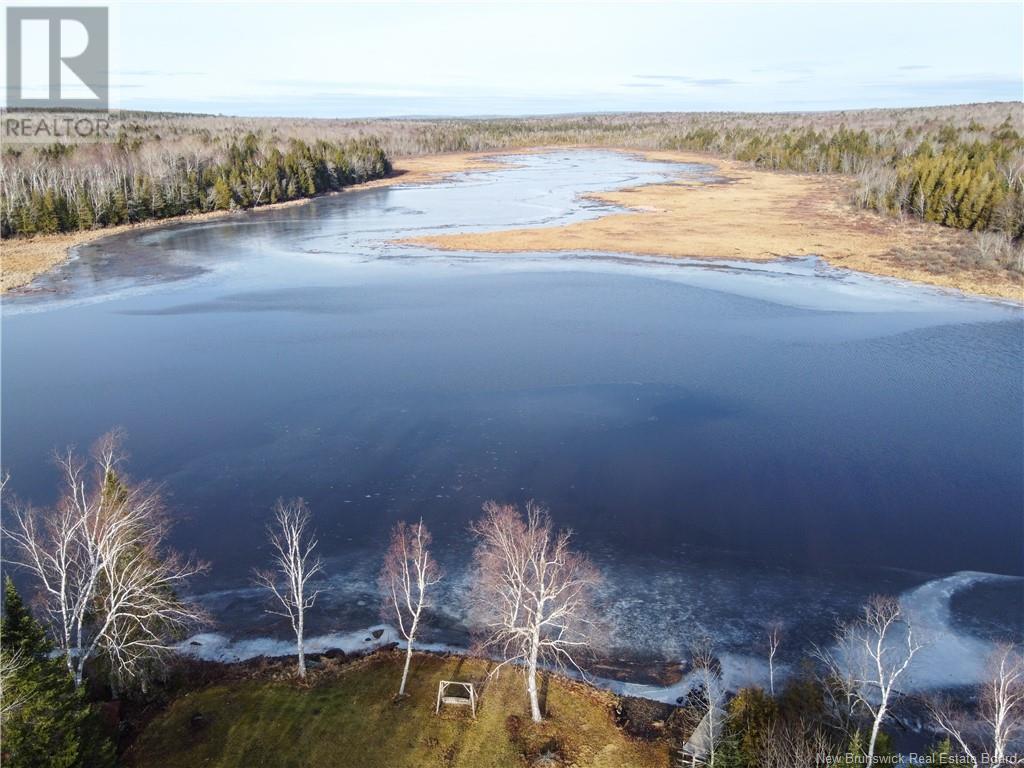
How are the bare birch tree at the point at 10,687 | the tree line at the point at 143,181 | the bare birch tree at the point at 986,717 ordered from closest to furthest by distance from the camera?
the bare birch tree at the point at 10,687
the bare birch tree at the point at 986,717
the tree line at the point at 143,181

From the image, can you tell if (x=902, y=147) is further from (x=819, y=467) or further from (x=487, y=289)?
(x=819, y=467)

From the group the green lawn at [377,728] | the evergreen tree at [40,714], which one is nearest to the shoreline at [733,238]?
the evergreen tree at [40,714]

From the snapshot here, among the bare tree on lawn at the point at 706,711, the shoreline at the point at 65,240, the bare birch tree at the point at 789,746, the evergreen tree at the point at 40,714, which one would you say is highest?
the shoreline at the point at 65,240

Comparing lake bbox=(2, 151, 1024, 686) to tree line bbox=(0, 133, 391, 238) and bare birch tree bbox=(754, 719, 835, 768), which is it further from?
tree line bbox=(0, 133, 391, 238)

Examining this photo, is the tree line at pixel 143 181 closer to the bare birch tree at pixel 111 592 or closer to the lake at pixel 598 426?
the lake at pixel 598 426

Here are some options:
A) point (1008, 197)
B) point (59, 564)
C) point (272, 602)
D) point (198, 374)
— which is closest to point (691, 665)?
point (272, 602)

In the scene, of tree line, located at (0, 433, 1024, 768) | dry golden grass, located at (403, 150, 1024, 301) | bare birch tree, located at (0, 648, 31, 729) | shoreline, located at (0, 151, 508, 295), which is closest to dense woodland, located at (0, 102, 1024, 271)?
shoreline, located at (0, 151, 508, 295)
